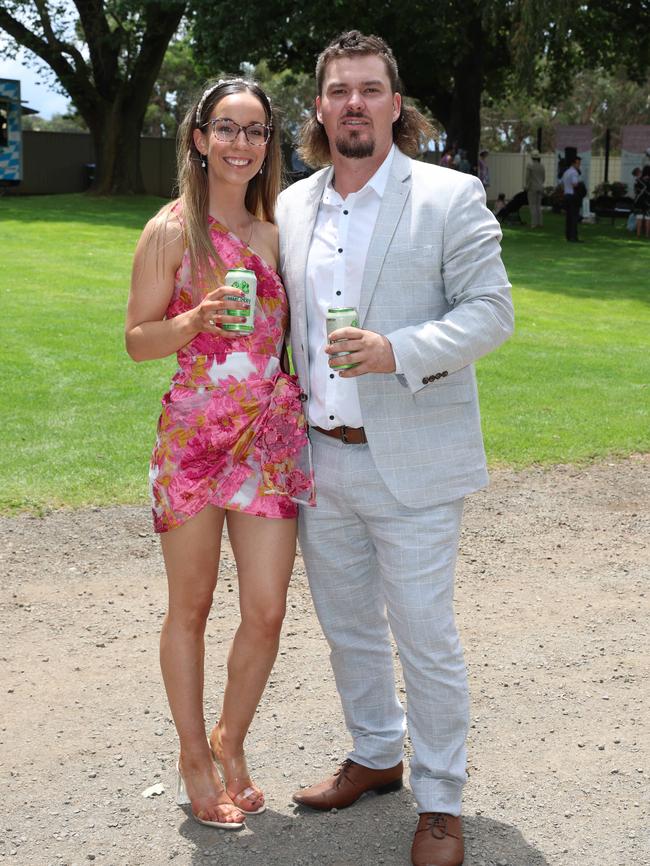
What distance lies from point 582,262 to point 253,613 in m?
18.5

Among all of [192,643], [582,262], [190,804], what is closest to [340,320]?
[192,643]

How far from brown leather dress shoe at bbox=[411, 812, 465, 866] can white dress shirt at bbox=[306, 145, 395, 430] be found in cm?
120

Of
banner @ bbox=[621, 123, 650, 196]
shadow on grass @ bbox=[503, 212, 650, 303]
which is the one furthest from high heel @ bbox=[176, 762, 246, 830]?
banner @ bbox=[621, 123, 650, 196]

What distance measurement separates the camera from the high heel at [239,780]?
3547 mm

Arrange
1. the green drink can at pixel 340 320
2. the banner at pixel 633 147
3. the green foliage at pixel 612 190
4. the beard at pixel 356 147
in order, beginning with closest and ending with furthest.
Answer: the green drink can at pixel 340 320
the beard at pixel 356 147
the banner at pixel 633 147
the green foliage at pixel 612 190

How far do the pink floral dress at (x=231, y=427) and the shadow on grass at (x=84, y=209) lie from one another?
2009 cm

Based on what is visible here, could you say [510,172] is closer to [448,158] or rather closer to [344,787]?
[448,158]

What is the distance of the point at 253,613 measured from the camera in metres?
3.45

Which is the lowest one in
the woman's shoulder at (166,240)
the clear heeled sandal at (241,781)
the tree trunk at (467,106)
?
the clear heeled sandal at (241,781)

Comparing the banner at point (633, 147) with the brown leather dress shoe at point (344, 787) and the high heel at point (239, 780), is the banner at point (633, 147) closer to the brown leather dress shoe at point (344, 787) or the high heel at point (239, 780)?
the brown leather dress shoe at point (344, 787)

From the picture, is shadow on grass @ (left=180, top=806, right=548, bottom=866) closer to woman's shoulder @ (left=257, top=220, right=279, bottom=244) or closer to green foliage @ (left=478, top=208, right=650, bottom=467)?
woman's shoulder @ (left=257, top=220, right=279, bottom=244)

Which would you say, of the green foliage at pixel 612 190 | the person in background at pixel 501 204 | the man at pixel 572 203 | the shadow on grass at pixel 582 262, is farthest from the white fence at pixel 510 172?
the man at pixel 572 203

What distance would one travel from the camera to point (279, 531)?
343cm

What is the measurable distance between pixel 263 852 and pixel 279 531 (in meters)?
0.95
